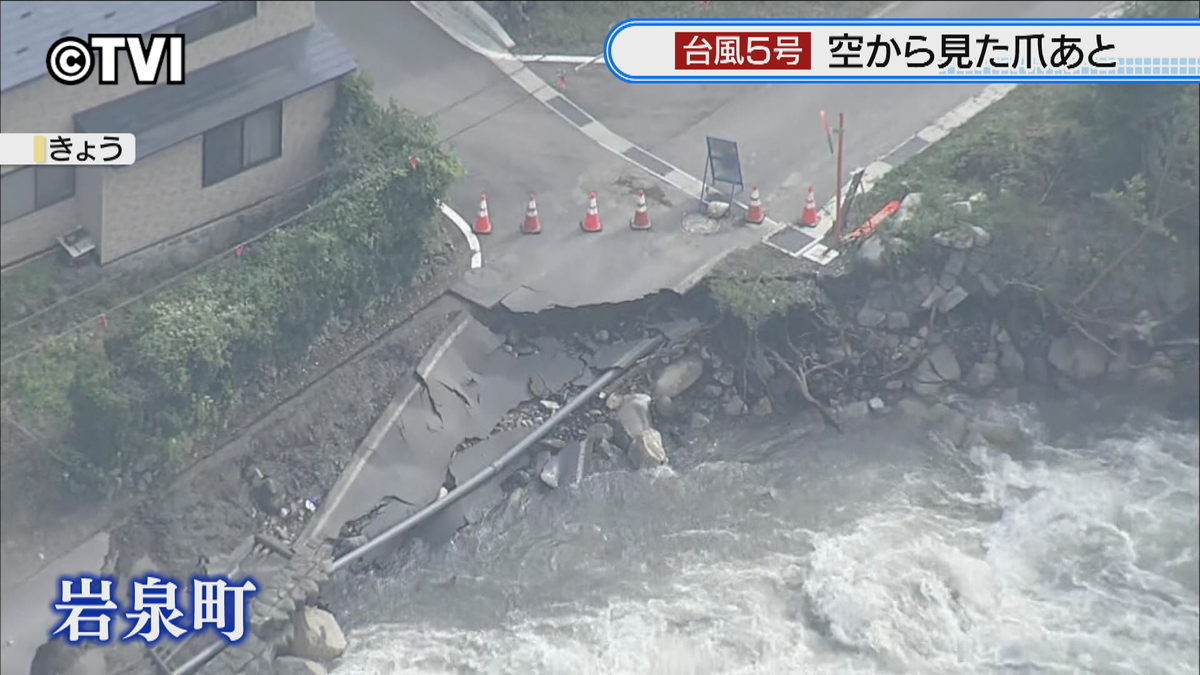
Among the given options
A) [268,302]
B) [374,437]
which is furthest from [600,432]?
[268,302]

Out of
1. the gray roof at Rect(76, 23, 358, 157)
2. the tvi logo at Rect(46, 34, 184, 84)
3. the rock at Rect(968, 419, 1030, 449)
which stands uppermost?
the tvi logo at Rect(46, 34, 184, 84)

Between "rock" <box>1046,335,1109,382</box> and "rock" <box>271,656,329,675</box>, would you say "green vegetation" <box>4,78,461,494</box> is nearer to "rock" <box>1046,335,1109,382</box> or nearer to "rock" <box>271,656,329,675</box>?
"rock" <box>271,656,329,675</box>

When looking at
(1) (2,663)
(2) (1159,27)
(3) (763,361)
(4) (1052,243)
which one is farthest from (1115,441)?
(1) (2,663)

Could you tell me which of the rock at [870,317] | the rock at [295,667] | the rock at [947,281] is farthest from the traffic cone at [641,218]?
the rock at [295,667]

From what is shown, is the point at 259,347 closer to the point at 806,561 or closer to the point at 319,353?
the point at 319,353

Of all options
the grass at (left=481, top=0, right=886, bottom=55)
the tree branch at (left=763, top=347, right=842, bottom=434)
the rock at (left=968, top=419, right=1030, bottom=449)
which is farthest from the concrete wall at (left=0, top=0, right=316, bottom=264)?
the rock at (left=968, top=419, right=1030, bottom=449)
